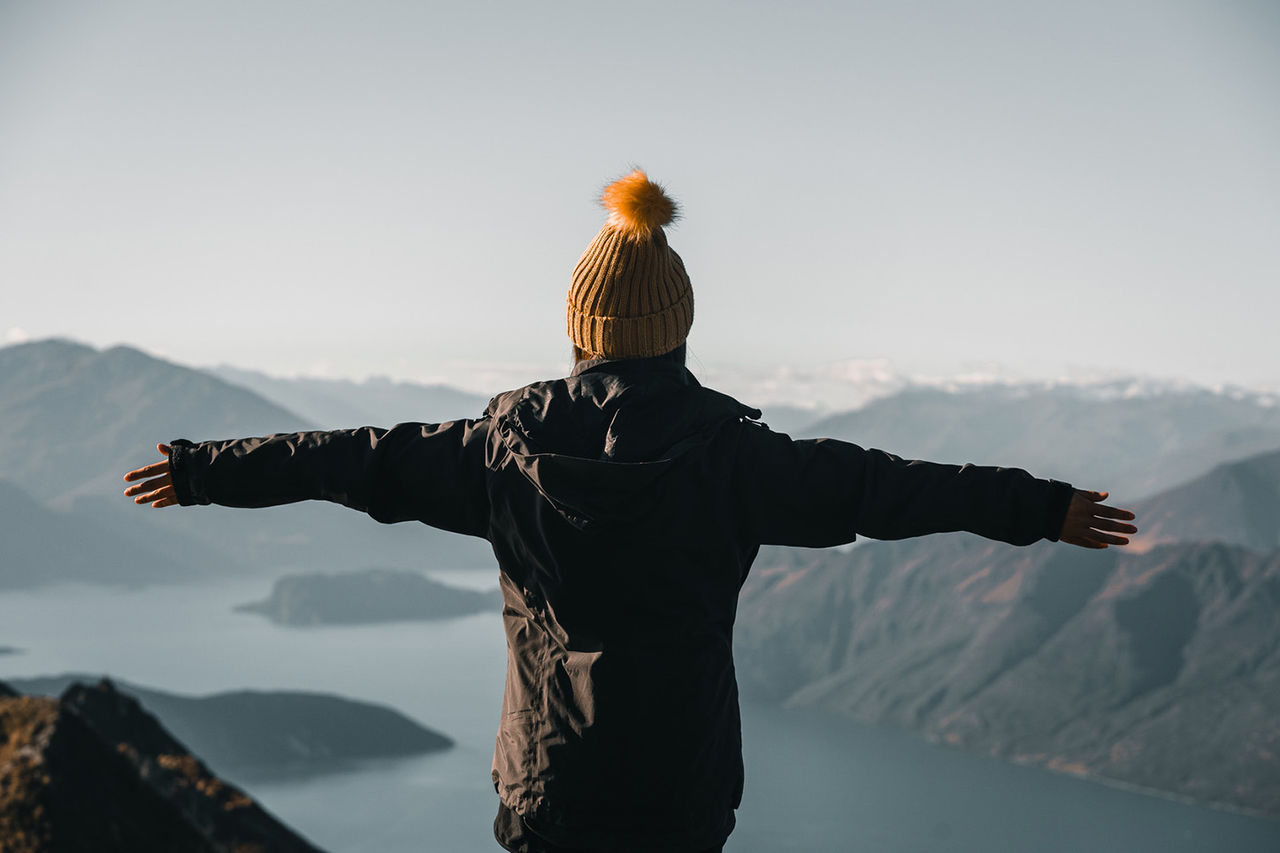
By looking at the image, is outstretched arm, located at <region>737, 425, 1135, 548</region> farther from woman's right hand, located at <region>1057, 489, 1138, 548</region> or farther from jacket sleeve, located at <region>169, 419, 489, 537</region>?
jacket sleeve, located at <region>169, 419, 489, 537</region>

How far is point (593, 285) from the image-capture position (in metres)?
3.00

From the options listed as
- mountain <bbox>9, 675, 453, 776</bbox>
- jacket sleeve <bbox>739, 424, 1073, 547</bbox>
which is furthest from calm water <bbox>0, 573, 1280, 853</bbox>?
jacket sleeve <bbox>739, 424, 1073, 547</bbox>

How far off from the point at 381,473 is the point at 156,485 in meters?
0.71

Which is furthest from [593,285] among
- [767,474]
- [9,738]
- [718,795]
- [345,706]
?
[345,706]

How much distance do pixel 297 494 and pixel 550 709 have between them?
93cm

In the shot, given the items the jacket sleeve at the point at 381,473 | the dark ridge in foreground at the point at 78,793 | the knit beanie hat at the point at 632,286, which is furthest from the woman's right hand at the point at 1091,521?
the dark ridge in foreground at the point at 78,793

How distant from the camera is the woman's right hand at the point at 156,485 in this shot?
2.96m

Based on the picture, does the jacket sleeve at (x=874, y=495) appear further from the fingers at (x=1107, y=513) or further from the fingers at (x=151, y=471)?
the fingers at (x=151, y=471)

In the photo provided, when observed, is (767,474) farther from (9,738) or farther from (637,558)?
(9,738)

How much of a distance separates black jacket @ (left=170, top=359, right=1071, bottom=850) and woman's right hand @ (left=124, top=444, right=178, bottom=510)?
0.20 feet

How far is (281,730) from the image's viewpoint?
539 ft

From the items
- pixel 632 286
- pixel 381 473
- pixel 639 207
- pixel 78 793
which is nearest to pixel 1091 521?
pixel 632 286

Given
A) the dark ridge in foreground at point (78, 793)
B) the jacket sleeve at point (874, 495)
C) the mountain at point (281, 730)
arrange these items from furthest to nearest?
the mountain at point (281, 730) → the dark ridge in foreground at point (78, 793) → the jacket sleeve at point (874, 495)

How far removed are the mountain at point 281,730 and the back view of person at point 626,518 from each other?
165m
